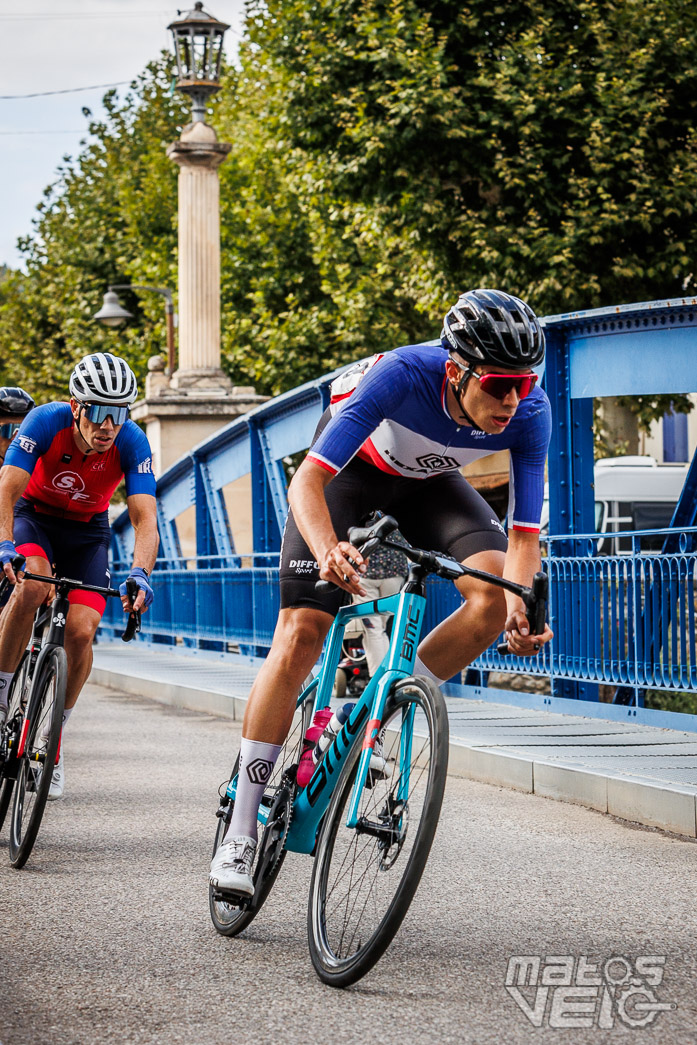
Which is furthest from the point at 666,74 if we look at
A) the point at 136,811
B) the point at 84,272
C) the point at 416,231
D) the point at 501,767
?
the point at 84,272

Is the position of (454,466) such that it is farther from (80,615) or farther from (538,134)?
(538,134)

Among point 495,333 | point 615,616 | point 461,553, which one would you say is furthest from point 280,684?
point 615,616

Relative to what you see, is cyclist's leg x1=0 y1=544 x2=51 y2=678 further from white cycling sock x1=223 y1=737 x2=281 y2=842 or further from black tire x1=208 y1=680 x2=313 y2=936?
white cycling sock x1=223 y1=737 x2=281 y2=842

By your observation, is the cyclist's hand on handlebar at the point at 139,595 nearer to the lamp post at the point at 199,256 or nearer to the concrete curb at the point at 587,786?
the concrete curb at the point at 587,786

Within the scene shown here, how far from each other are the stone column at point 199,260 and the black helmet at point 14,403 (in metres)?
14.4

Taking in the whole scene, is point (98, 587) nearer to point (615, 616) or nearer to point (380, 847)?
point (380, 847)

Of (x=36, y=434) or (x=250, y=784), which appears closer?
(x=250, y=784)

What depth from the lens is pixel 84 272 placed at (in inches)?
1752

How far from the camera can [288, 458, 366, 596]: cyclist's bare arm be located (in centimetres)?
366

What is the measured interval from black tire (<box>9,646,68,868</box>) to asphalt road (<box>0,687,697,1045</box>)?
0.44 ft

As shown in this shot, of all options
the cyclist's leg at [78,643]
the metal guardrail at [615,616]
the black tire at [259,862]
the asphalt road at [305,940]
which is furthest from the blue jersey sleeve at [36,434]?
the metal guardrail at [615,616]

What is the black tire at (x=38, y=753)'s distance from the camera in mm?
5387

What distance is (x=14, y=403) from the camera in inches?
322

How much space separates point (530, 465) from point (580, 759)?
340 cm
